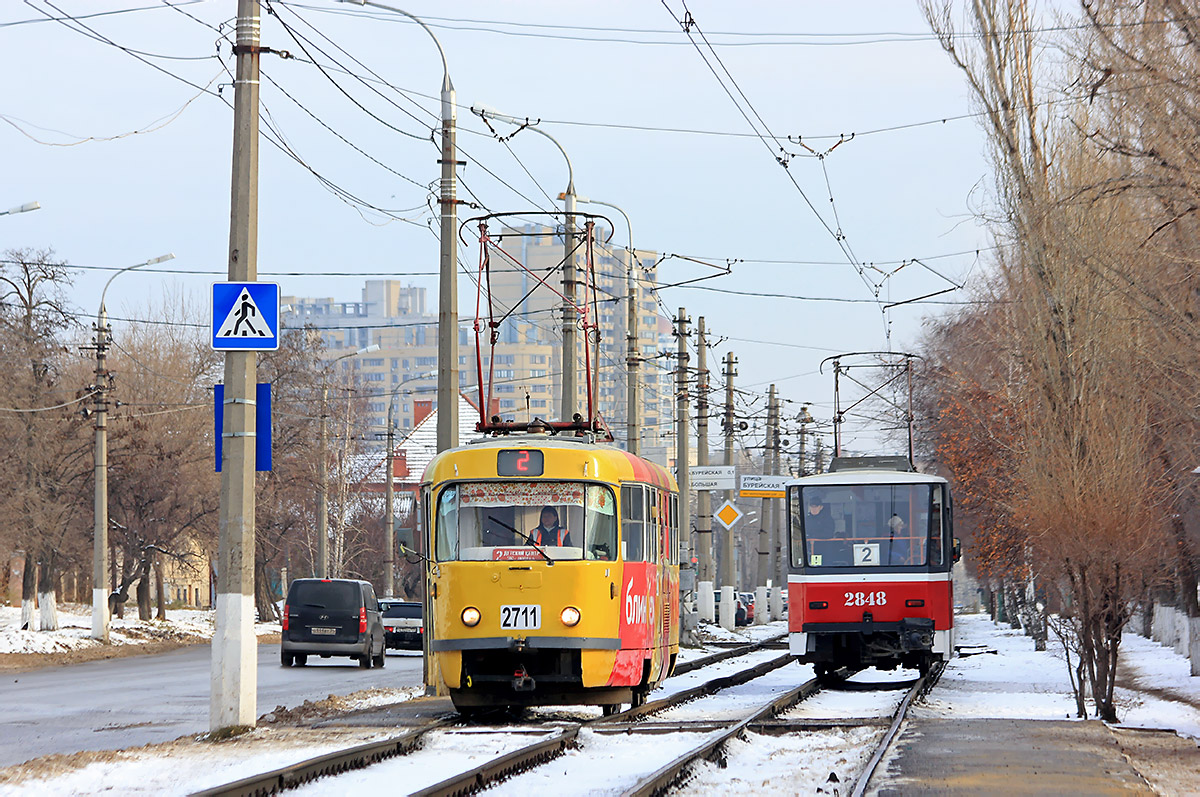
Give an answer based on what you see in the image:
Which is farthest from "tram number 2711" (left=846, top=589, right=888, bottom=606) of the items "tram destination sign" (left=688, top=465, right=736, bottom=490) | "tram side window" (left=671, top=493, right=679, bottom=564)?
"tram destination sign" (left=688, top=465, right=736, bottom=490)

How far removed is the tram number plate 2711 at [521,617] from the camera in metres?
15.7

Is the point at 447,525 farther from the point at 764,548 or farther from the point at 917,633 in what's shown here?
the point at 764,548

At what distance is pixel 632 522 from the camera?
1678 centimetres

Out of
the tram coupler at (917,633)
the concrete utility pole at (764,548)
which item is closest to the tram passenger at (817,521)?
the tram coupler at (917,633)

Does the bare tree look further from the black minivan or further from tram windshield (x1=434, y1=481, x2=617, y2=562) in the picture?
tram windshield (x1=434, y1=481, x2=617, y2=562)

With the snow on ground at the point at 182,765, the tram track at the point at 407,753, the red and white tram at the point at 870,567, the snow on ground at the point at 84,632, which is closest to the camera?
the tram track at the point at 407,753

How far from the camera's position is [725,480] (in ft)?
123

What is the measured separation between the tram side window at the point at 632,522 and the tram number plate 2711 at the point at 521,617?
45.0 inches

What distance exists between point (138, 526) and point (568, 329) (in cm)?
2433

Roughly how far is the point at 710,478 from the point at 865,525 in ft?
47.1

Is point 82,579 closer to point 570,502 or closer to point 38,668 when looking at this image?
point 38,668

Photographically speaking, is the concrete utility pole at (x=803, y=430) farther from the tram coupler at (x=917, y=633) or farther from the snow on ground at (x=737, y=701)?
the tram coupler at (x=917, y=633)

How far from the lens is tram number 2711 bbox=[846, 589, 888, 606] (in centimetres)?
2281

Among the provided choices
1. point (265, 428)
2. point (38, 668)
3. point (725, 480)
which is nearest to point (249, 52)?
point (265, 428)
